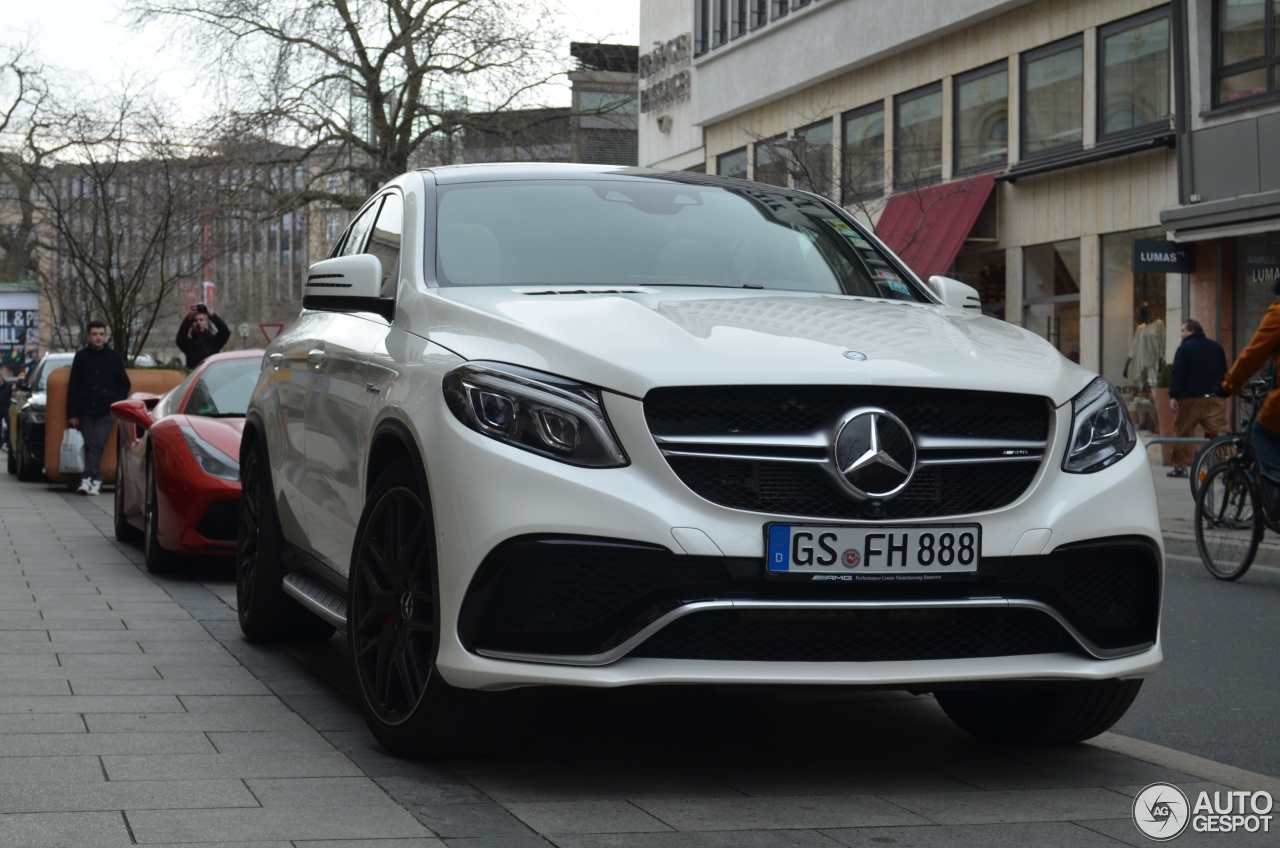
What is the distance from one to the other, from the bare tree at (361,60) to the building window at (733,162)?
15.2 ft

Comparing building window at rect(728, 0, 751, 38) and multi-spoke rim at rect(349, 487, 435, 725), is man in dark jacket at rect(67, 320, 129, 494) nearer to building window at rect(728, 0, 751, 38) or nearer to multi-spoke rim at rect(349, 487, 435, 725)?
multi-spoke rim at rect(349, 487, 435, 725)

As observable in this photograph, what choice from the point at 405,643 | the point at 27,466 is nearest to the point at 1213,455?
the point at 405,643

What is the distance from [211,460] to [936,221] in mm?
20635

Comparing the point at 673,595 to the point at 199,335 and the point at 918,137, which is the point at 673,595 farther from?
the point at 918,137

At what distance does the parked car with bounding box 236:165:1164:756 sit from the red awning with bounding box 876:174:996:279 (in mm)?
23041

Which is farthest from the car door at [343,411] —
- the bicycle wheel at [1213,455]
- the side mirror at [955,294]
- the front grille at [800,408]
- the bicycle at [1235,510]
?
the bicycle wheel at [1213,455]

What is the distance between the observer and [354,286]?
574 centimetres

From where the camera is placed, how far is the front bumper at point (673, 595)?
4453 millimetres

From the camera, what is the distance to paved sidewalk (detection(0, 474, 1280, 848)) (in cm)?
427

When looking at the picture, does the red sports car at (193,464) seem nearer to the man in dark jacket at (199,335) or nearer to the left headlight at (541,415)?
the left headlight at (541,415)

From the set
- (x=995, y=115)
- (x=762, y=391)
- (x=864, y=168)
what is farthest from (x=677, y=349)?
(x=864, y=168)

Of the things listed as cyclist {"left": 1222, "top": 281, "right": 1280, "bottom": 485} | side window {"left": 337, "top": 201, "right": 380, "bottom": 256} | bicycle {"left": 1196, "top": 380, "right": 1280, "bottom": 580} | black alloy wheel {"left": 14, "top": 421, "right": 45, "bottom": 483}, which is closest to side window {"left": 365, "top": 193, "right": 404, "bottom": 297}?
side window {"left": 337, "top": 201, "right": 380, "bottom": 256}

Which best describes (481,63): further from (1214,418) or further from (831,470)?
(831,470)

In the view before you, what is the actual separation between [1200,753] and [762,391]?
2.11 meters
